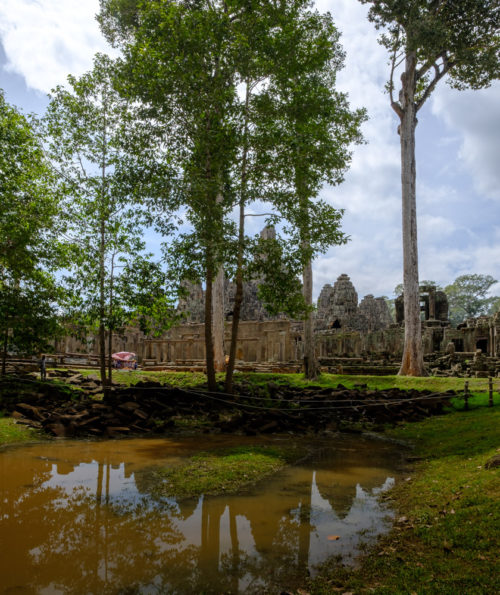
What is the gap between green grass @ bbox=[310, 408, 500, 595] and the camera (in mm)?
2896

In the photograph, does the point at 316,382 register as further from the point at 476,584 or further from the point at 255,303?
the point at 255,303

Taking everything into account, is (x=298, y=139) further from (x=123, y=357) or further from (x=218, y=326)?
(x=123, y=357)

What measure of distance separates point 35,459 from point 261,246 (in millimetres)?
7854

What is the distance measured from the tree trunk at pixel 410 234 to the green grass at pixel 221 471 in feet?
37.2

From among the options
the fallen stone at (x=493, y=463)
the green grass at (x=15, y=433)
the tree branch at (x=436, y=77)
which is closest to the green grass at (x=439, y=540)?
Answer: the fallen stone at (x=493, y=463)

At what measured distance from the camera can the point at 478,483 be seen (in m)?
4.82

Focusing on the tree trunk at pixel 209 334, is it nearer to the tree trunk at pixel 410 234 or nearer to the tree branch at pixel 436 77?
the tree trunk at pixel 410 234

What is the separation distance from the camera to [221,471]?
5969 millimetres

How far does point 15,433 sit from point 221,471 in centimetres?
465

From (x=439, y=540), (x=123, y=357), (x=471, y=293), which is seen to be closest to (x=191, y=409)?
(x=439, y=540)

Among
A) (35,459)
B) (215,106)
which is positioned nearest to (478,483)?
(35,459)

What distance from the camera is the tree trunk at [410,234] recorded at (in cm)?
1756

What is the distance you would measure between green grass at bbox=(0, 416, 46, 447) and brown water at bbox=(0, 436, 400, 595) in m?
1.40

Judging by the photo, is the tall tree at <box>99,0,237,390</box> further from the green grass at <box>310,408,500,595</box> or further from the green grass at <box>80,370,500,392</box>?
the green grass at <box>310,408,500,595</box>
